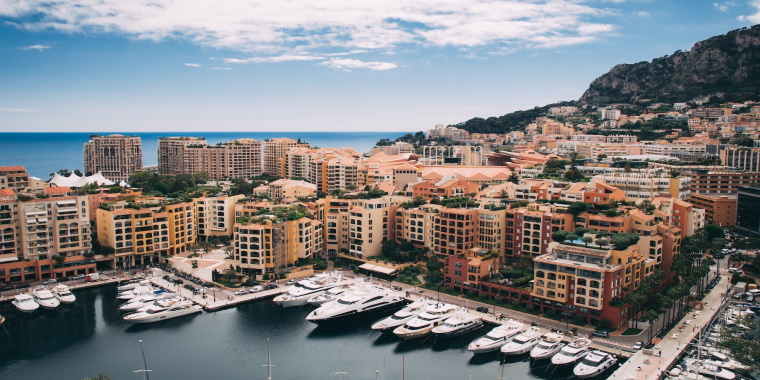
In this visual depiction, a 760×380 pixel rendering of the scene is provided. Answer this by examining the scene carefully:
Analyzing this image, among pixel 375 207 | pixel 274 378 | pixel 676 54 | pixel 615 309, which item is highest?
pixel 676 54

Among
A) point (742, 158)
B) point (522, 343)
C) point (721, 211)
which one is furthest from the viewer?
point (742, 158)

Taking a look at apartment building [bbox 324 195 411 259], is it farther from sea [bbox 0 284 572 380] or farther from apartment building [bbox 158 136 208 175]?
apartment building [bbox 158 136 208 175]

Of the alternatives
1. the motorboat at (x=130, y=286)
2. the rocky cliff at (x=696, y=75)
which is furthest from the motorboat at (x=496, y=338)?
the rocky cliff at (x=696, y=75)

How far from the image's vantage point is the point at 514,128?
133625 millimetres

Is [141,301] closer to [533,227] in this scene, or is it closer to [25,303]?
[25,303]

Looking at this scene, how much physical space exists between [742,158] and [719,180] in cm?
965

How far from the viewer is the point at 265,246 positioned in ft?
137

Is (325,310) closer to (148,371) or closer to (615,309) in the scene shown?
(148,371)

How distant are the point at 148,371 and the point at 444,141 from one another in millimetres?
102138

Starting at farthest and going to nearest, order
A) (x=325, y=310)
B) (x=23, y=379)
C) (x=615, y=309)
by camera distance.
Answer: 1. (x=325, y=310)
2. (x=615, y=309)
3. (x=23, y=379)

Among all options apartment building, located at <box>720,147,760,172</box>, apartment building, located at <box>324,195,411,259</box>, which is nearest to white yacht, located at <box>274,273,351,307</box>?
apartment building, located at <box>324,195,411,259</box>

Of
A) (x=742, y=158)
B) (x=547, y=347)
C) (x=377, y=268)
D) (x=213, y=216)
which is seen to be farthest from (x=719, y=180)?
(x=213, y=216)

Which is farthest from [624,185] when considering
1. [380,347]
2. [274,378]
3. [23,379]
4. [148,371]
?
[23,379]

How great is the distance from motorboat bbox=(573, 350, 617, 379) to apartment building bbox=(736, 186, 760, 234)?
3113cm
